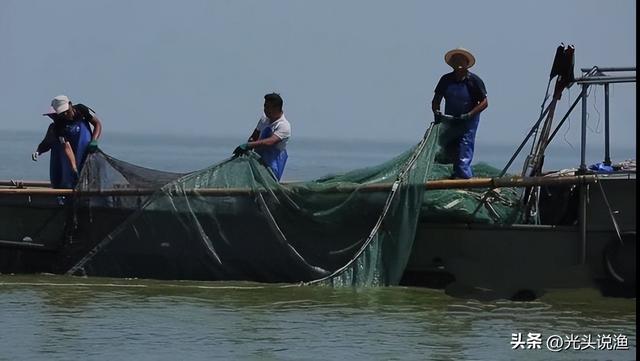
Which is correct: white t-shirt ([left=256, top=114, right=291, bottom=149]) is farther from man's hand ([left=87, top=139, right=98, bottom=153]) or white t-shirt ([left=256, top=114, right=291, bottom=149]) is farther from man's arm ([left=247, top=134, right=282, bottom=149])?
man's hand ([left=87, top=139, right=98, bottom=153])

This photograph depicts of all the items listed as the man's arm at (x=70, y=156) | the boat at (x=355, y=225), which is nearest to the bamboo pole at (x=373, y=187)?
the boat at (x=355, y=225)

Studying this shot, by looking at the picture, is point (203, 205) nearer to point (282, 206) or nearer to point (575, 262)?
point (282, 206)

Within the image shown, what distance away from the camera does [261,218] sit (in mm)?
14594

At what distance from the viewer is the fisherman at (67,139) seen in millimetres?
15461

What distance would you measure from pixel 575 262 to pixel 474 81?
2280 millimetres

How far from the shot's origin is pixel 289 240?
14.6 metres

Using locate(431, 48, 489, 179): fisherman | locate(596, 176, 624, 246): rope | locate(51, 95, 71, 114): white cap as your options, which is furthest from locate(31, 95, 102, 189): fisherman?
locate(596, 176, 624, 246): rope

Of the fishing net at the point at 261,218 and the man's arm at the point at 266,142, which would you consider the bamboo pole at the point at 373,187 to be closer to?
the fishing net at the point at 261,218

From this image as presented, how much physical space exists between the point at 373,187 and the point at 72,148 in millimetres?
3450

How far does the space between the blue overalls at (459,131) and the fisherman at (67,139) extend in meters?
3.77

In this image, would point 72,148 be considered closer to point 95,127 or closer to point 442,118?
point 95,127

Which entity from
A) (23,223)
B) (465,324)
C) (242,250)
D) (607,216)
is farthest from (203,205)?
(607,216)

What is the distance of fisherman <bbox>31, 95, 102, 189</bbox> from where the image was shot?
15.5 meters

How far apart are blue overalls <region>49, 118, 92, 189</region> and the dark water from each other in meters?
1.10
